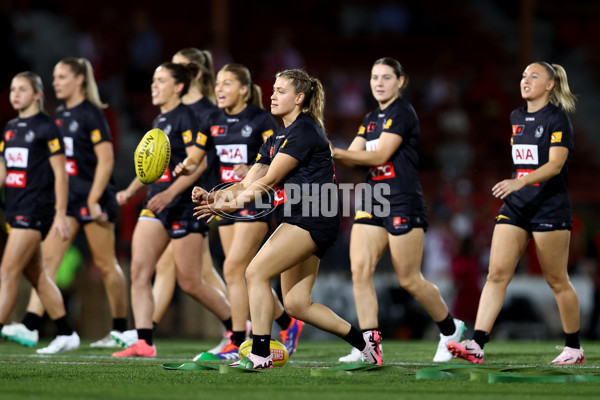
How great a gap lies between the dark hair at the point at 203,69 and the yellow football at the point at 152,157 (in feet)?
5.52

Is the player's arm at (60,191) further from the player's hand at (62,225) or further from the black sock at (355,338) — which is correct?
the black sock at (355,338)

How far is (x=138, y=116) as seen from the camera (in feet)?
56.9

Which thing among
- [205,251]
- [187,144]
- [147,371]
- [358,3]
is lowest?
[147,371]

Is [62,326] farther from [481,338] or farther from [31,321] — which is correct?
[481,338]

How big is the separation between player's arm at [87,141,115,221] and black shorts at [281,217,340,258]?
3094mm

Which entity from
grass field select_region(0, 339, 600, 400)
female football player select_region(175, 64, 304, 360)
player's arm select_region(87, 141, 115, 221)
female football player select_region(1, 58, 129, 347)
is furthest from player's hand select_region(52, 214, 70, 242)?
female football player select_region(175, 64, 304, 360)

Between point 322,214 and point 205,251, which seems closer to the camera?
point 322,214

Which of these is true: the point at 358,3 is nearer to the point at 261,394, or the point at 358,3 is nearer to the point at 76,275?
the point at 76,275

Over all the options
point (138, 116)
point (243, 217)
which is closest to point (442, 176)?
point (138, 116)

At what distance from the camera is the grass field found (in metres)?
5.45

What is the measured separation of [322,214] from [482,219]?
8033mm

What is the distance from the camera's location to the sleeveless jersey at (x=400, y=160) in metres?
7.95

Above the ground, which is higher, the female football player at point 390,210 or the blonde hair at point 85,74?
the blonde hair at point 85,74

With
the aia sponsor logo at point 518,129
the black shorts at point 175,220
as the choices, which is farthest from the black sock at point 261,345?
the aia sponsor logo at point 518,129
